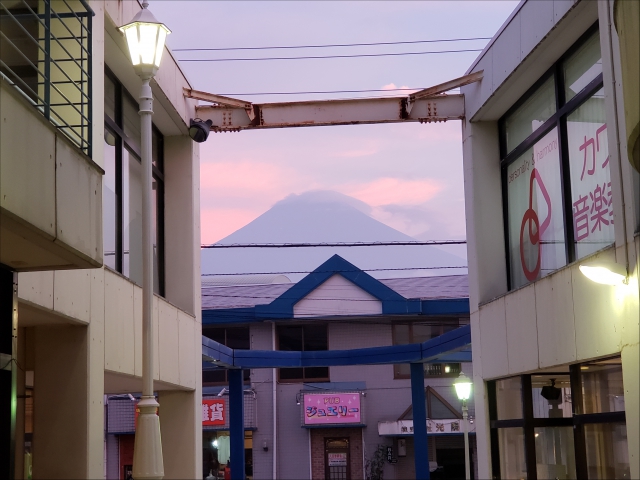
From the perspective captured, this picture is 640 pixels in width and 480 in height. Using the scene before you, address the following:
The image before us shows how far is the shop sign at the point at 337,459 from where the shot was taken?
34.1m

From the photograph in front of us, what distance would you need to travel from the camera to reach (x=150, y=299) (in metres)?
9.35

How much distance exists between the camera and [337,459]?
1344 inches

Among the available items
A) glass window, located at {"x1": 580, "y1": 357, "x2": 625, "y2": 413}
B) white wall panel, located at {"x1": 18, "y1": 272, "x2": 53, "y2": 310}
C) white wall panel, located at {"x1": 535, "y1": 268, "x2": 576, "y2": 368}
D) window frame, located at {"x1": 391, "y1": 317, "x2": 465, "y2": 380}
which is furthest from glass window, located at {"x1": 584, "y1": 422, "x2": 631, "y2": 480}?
window frame, located at {"x1": 391, "y1": 317, "x2": 465, "y2": 380}

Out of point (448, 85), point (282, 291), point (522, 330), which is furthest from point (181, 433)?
point (282, 291)

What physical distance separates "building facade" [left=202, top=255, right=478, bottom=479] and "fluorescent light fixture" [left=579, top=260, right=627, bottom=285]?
23376 millimetres

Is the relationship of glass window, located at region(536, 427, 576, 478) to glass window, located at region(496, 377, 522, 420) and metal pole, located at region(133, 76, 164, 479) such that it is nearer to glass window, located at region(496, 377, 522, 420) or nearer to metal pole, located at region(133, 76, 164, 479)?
glass window, located at region(496, 377, 522, 420)

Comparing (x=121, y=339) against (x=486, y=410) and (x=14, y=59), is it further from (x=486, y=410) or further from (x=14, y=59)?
(x=486, y=410)

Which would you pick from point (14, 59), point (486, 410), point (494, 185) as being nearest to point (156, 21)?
point (14, 59)

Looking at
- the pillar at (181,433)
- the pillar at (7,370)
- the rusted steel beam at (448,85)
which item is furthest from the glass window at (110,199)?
the rusted steel beam at (448,85)

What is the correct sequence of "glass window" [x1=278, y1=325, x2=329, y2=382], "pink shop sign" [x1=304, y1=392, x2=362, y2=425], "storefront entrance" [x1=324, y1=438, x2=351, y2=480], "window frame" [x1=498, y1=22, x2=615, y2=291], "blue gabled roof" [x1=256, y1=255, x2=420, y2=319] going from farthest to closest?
"glass window" [x1=278, y1=325, x2=329, y2=382] < "blue gabled roof" [x1=256, y1=255, x2=420, y2=319] < "storefront entrance" [x1=324, y1=438, x2=351, y2=480] < "pink shop sign" [x1=304, y1=392, x2=362, y2=425] < "window frame" [x1=498, y1=22, x2=615, y2=291]

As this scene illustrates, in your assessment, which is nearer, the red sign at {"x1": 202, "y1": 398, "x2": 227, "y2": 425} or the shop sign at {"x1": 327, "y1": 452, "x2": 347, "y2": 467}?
the shop sign at {"x1": 327, "y1": 452, "x2": 347, "y2": 467}

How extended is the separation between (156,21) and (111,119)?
3.94 m

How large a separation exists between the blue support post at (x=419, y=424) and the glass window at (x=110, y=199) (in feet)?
47.1

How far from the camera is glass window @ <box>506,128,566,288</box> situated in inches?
527
